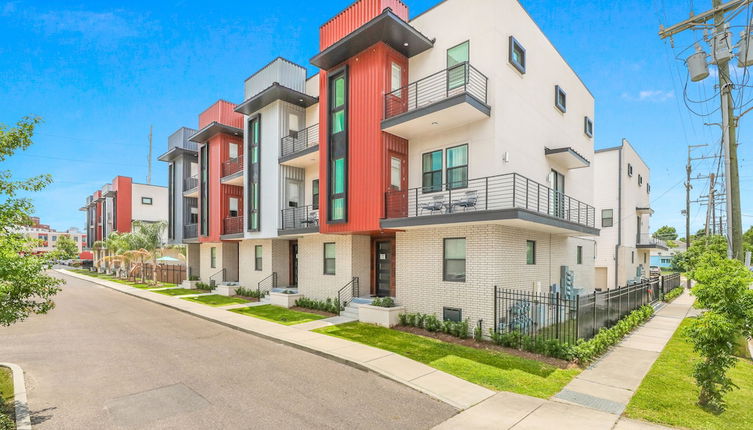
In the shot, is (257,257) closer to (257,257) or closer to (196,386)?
(257,257)

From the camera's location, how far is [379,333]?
11938mm

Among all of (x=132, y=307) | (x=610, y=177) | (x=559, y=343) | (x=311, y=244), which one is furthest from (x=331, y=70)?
(x=610, y=177)

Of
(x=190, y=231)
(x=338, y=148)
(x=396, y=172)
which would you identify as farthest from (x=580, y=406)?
(x=190, y=231)

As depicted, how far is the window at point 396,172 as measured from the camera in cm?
1361

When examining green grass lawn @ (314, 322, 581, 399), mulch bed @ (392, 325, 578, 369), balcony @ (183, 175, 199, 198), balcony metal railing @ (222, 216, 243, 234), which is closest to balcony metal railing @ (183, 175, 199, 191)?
balcony @ (183, 175, 199, 198)

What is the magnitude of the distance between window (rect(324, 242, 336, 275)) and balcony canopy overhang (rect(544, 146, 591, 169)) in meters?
10.2

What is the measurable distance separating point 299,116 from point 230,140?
700 cm

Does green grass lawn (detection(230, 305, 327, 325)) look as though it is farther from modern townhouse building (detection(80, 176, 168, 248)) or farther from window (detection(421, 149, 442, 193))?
modern townhouse building (detection(80, 176, 168, 248))

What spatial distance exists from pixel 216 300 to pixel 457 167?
604 inches

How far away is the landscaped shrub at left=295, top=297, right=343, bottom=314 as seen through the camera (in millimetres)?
15591

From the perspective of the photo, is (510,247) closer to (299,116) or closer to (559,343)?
(559,343)

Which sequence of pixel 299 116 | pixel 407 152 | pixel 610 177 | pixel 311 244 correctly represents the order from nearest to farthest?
pixel 407 152
pixel 311 244
pixel 299 116
pixel 610 177

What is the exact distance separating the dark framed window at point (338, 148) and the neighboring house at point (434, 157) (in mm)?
59

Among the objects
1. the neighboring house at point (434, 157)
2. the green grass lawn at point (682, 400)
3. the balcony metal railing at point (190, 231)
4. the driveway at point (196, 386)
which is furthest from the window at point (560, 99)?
the balcony metal railing at point (190, 231)
